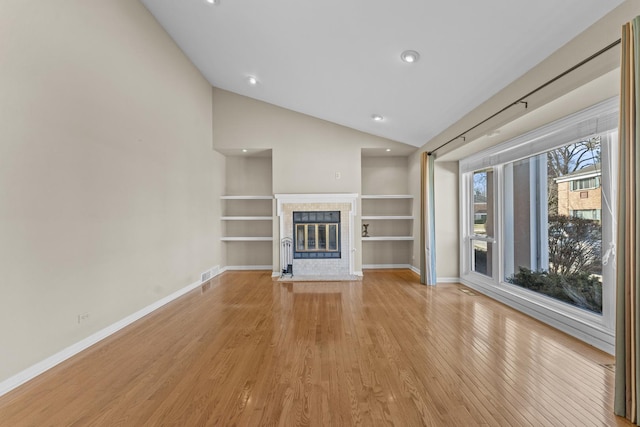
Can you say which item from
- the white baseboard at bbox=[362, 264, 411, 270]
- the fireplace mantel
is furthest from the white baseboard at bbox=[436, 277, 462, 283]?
the fireplace mantel

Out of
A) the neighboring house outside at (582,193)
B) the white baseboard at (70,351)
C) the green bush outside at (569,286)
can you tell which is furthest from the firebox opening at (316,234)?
the neighboring house outside at (582,193)

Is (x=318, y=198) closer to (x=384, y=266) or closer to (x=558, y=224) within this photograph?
(x=384, y=266)

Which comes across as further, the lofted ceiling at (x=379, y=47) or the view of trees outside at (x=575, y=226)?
the view of trees outside at (x=575, y=226)

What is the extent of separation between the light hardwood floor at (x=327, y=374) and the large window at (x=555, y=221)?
13.9 inches

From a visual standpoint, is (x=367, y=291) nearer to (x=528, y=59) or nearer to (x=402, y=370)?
(x=402, y=370)

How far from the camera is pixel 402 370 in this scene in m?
2.03

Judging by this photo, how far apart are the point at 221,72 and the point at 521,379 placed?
17.9 feet

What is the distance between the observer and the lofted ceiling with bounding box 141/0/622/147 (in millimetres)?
2045

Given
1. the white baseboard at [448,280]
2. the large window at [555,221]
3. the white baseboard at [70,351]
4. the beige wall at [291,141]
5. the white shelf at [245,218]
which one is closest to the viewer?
the white baseboard at [70,351]

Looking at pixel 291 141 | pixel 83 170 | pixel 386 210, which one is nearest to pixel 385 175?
pixel 386 210

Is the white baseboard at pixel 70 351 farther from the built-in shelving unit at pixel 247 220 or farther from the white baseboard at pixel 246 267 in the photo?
the built-in shelving unit at pixel 247 220

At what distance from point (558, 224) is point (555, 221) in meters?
0.05

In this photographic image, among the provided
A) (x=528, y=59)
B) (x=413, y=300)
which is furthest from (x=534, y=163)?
(x=413, y=300)

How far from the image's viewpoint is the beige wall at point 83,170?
6.30 feet
